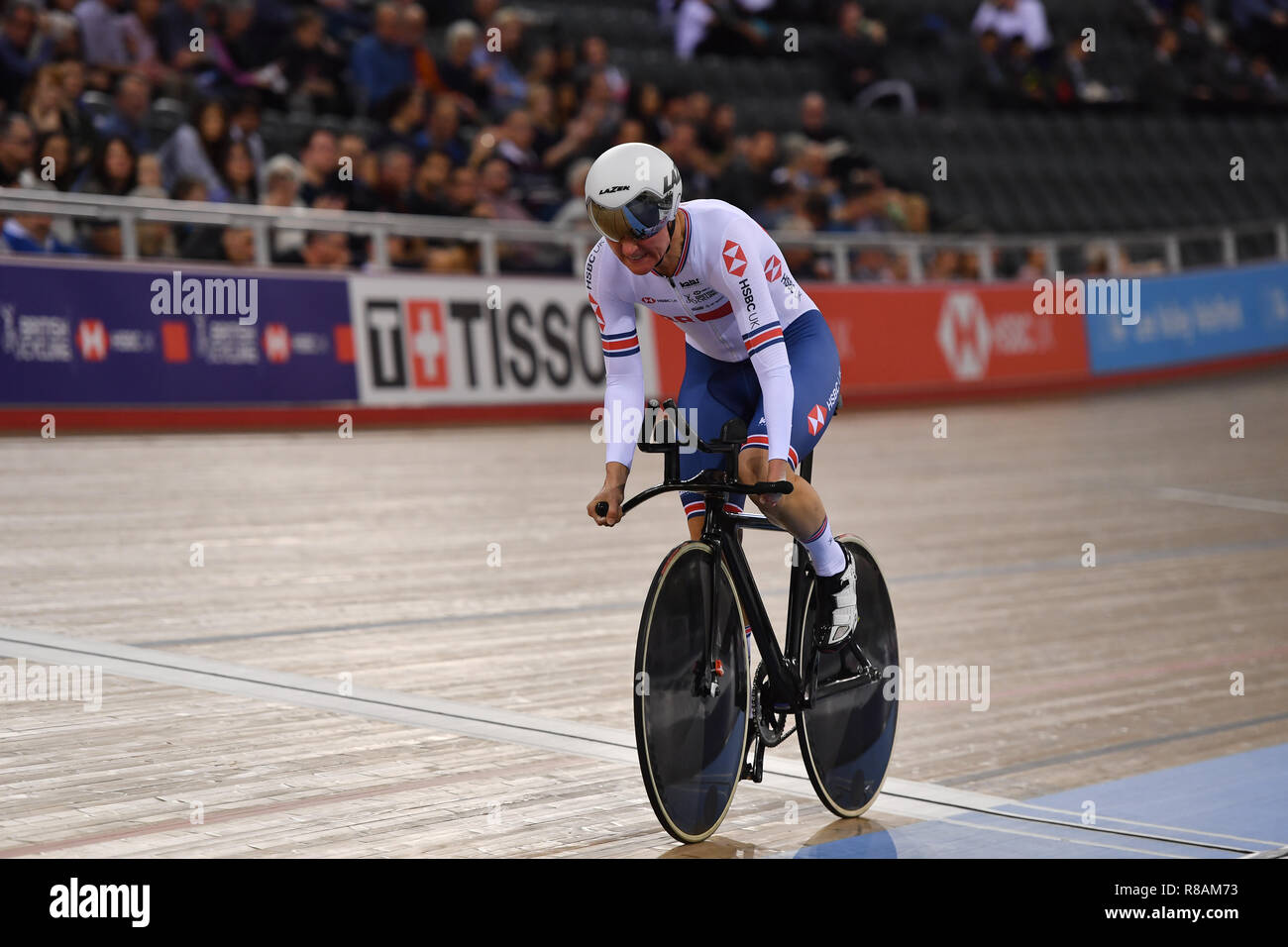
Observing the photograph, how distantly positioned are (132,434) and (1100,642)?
5990 millimetres

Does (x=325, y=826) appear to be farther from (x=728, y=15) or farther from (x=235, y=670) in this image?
(x=728, y=15)

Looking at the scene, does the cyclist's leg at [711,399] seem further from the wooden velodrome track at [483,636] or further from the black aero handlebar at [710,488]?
the wooden velodrome track at [483,636]

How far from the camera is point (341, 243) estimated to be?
35.4 ft

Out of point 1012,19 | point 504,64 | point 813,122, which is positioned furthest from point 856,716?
point 1012,19

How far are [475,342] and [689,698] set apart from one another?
8180 millimetres

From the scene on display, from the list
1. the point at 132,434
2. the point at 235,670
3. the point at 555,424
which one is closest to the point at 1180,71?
the point at 555,424

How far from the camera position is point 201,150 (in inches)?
398

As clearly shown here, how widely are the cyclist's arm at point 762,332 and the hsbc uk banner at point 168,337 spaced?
6.71m

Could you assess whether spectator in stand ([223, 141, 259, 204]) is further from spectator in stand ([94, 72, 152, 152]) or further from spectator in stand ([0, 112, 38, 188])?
spectator in stand ([0, 112, 38, 188])

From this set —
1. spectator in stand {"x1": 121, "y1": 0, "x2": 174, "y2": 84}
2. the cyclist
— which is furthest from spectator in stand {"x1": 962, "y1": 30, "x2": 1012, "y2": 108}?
the cyclist

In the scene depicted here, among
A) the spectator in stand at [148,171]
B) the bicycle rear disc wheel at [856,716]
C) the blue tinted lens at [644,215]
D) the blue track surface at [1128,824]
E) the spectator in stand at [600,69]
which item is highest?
the spectator in stand at [600,69]

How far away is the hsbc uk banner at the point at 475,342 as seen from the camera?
1088 cm
